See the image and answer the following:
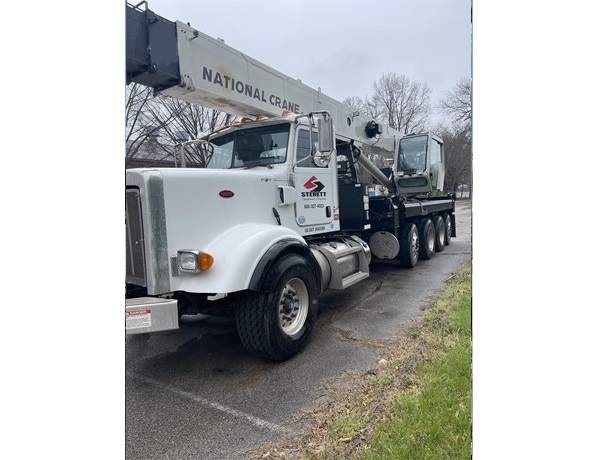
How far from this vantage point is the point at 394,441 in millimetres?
1779

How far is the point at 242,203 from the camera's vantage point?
9.97ft

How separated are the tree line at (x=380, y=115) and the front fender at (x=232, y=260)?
0.69 m

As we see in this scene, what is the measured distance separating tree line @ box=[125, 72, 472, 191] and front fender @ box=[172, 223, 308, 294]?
0.69 metres

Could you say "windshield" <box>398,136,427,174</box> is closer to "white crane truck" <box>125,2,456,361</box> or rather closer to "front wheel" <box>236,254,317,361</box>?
"white crane truck" <box>125,2,456,361</box>

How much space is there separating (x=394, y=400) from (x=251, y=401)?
0.94m

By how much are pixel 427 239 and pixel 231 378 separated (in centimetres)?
421

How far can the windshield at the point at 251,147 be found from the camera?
3623 mm

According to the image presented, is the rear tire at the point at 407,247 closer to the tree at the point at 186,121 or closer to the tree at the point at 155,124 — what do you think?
the tree at the point at 186,121

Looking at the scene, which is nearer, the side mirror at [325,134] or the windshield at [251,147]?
the side mirror at [325,134]

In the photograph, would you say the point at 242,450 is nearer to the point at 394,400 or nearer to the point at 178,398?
the point at 178,398

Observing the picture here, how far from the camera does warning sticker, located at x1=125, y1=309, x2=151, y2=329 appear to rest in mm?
2008

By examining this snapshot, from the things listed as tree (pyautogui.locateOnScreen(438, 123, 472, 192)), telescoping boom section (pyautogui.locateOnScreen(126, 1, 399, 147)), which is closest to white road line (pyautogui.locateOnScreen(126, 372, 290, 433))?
tree (pyautogui.locateOnScreen(438, 123, 472, 192))

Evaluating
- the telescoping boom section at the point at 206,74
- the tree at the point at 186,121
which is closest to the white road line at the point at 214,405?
the tree at the point at 186,121

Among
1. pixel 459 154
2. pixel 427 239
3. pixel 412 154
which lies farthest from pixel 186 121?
pixel 427 239
